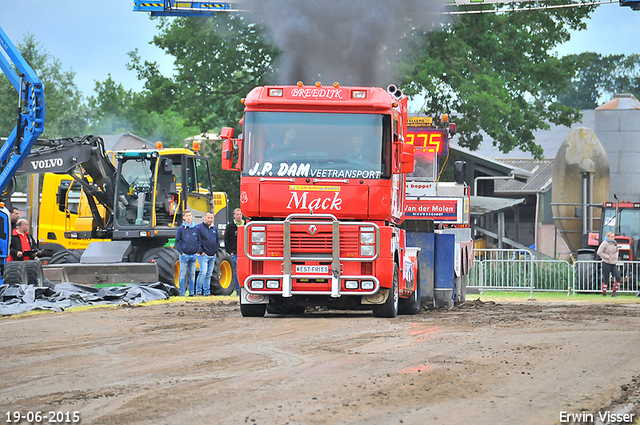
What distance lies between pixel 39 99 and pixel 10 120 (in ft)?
143

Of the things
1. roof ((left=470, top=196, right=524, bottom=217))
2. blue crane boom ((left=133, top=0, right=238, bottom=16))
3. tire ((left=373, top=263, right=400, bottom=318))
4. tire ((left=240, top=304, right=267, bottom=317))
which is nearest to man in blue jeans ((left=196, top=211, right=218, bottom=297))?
tire ((left=240, top=304, right=267, bottom=317))

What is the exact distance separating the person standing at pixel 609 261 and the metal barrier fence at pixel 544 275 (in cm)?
37

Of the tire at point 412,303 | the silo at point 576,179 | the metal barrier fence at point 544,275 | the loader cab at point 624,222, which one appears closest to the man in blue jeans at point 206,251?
the tire at point 412,303

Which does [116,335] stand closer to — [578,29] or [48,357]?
[48,357]

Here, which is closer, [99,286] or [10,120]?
[99,286]

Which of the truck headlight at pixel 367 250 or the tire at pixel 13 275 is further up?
the truck headlight at pixel 367 250

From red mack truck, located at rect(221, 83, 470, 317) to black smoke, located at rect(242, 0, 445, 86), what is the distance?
759cm

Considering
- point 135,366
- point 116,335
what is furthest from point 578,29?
point 135,366

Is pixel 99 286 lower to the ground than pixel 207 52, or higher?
lower

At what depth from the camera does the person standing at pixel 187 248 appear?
789 inches

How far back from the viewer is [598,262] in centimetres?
2561

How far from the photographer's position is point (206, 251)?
67.8 ft

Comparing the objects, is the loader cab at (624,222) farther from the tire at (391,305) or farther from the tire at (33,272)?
the tire at (33,272)

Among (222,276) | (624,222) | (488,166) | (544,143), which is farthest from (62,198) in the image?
(544,143)
